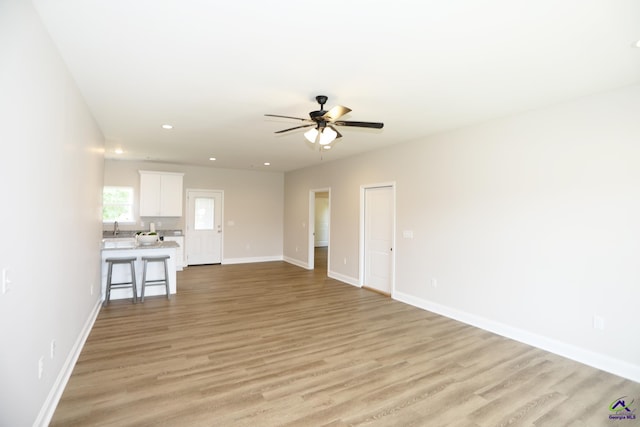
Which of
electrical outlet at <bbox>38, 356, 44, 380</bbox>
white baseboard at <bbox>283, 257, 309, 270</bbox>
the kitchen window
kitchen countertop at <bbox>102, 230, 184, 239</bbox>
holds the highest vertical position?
the kitchen window

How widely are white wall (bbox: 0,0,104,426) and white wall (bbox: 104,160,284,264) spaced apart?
17.4ft

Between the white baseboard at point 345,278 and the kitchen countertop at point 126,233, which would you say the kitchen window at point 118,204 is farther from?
the white baseboard at point 345,278

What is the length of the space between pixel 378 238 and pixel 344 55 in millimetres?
3963

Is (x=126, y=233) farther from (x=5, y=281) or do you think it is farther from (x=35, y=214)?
(x=5, y=281)

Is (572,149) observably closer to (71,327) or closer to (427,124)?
(427,124)

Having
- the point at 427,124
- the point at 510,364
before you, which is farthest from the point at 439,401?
the point at 427,124

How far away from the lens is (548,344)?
3.41 metres

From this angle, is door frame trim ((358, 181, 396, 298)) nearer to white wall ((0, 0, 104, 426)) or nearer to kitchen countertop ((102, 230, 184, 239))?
white wall ((0, 0, 104, 426))

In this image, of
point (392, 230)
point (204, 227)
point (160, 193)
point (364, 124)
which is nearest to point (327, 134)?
point (364, 124)

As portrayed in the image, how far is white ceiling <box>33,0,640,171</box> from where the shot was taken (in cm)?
194

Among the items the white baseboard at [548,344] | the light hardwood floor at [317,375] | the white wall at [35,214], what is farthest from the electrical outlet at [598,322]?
the white wall at [35,214]

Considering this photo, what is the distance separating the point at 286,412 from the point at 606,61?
365 cm
